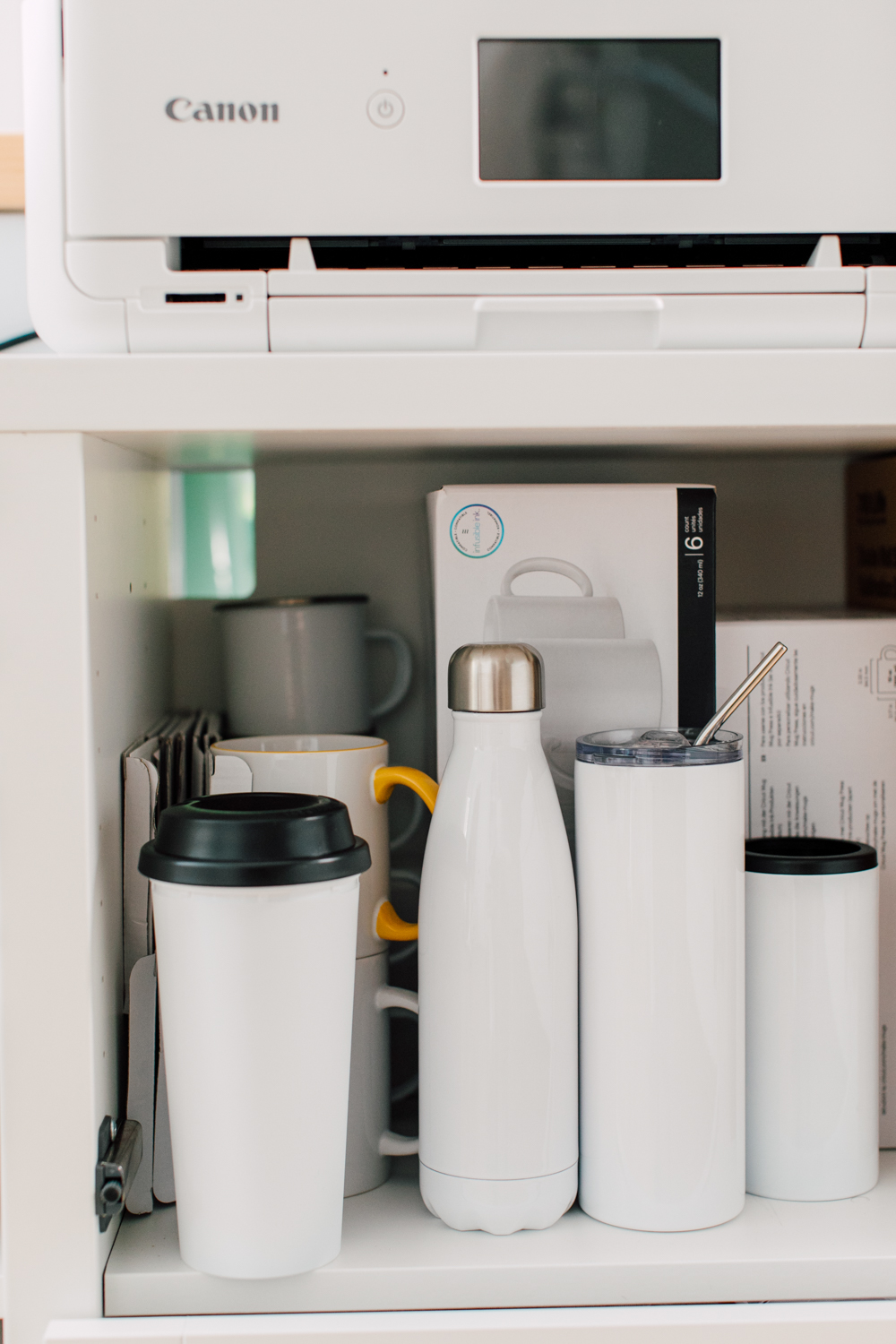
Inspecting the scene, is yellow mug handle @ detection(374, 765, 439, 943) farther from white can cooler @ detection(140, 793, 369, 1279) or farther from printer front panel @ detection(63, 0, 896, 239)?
printer front panel @ detection(63, 0, 896, 239)

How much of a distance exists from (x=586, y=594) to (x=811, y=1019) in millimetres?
266

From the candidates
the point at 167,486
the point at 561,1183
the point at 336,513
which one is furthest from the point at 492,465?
the point at 561,1183

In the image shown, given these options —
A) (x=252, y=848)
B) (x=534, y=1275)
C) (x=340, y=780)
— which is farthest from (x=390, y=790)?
(x=534, y=1275)

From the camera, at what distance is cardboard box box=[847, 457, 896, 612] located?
773mm

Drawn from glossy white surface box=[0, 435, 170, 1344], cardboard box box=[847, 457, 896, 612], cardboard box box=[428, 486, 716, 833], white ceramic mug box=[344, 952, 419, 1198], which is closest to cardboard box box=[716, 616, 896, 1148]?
cardboard box box=[428, 486, 716, 833]

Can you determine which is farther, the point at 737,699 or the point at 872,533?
the point at 872,533

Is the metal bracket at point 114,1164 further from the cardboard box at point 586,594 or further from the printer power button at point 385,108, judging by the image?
the printer power button at point 385,108

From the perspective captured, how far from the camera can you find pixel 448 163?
0.51m

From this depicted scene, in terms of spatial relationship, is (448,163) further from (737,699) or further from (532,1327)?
(532,1327)

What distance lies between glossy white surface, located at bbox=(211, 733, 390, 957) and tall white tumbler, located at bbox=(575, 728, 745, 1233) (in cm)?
13

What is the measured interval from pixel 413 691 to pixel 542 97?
0.46m

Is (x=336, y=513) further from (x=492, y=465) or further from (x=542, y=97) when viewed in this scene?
(x=542, y=97)

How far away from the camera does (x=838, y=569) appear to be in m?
0.88

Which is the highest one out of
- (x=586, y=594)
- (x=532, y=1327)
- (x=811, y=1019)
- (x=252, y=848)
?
(x=586, y=594)
